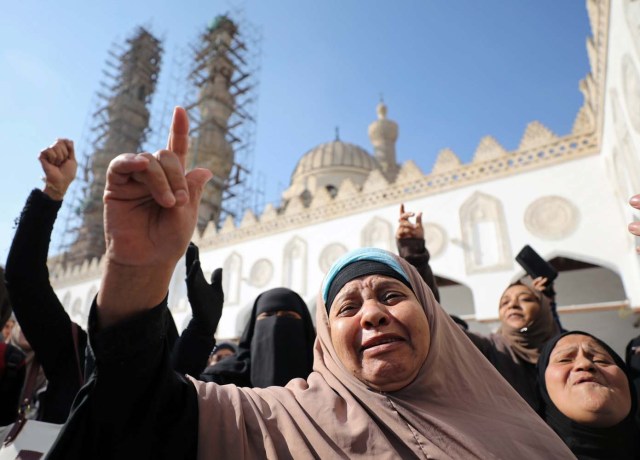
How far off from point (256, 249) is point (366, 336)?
718 cm

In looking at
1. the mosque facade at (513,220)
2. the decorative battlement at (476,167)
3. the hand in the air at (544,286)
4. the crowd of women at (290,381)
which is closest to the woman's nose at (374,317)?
the crowd of women at (290,381)

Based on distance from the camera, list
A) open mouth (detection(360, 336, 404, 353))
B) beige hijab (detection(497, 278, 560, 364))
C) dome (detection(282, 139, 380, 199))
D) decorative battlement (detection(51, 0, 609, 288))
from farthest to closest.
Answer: dome (detection(282, 139, 380, 199))
decorative battlement (detection(51, 0, 609, 288))
beige hijab (detection(497, 278, 560, 364))
open mouth (detection(360, 336, 404, 353))

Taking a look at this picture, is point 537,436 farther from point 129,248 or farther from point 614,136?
point 614,136

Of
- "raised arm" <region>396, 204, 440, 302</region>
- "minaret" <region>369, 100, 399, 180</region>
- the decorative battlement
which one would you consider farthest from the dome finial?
"raised arm" <region>396, 204, 440, 302</region>

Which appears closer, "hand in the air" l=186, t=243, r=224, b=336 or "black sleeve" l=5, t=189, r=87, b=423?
"black sleeve" l=5, t=189, r=87, b=423

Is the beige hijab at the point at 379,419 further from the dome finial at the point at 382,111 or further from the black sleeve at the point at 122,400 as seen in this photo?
the dome finial at the point at 382,111

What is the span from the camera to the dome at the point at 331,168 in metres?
12.5

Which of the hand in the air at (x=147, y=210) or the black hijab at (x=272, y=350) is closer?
the hand in the air at (x=147, y=210)

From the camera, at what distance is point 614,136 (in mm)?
4203

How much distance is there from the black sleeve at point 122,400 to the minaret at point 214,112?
35.7 feet

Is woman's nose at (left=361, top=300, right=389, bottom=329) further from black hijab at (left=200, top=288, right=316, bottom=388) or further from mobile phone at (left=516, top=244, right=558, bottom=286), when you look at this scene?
mobile phone at (left=516, top=244, right=558, bottom=286)

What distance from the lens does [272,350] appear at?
1463mm

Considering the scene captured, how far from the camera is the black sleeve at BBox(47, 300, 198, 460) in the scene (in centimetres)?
55

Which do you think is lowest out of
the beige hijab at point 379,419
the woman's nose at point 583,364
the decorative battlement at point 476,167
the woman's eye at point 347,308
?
the beige hijab at point 379,419
